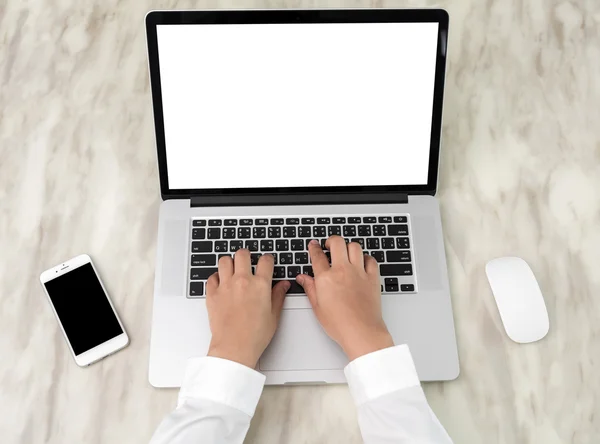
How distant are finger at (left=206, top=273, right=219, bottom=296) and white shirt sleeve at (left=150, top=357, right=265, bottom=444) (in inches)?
3.7

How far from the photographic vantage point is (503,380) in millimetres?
739

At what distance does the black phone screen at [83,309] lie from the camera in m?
0.75

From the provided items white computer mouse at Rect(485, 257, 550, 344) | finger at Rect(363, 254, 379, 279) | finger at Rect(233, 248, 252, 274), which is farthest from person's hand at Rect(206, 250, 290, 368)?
white computer mouse at Rect(485, 257, 550, 344)

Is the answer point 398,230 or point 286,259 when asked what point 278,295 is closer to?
point 286,259

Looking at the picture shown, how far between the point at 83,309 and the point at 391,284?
15.5 inches

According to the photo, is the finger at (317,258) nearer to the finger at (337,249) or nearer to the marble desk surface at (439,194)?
the finger at (337,249)

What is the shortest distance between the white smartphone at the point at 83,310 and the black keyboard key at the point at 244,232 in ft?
0.62

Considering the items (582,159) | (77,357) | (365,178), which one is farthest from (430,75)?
(77,357)

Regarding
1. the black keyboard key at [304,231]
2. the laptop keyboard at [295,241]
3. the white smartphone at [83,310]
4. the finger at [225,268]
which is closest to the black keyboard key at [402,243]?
the laptop keyboard at [295,241]

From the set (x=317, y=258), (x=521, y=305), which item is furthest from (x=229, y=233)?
(x=521, y=305)

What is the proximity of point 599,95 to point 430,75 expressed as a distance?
1.09 ft

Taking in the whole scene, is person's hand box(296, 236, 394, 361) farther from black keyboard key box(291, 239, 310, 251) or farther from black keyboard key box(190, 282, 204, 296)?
black keyboard key box(190, 282, 204, 296)

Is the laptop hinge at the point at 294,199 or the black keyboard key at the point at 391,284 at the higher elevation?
the laptop hinge at the point at 294,199

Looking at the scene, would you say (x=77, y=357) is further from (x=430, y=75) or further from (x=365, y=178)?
(x=430, y=75)
